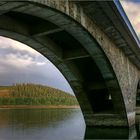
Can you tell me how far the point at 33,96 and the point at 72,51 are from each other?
113 metres

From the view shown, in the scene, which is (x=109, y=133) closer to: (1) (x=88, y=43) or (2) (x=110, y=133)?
(2) (x=110, y=133)

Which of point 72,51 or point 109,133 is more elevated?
point 72,51

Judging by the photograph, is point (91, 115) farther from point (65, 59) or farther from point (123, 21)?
point (123, 21)

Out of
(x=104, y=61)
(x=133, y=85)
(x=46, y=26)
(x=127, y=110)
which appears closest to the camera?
(x=46, y=26)

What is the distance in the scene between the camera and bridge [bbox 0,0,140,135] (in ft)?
41.5

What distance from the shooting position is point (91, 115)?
74.5ft

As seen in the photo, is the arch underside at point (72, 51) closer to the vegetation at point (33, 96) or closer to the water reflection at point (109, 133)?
the water reflection at point (109, 133)

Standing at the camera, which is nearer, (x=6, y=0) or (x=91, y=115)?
(x=6, y=0)

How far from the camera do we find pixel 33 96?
129750mm

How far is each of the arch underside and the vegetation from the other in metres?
89.9

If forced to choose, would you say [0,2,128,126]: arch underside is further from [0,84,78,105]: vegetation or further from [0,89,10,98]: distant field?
[0,89,10,98]: distant field

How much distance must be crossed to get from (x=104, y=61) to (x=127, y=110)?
557 cm

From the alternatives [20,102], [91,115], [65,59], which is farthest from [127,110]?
[20,102]

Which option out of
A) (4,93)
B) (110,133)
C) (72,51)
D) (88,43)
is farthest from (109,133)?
(4,93)
